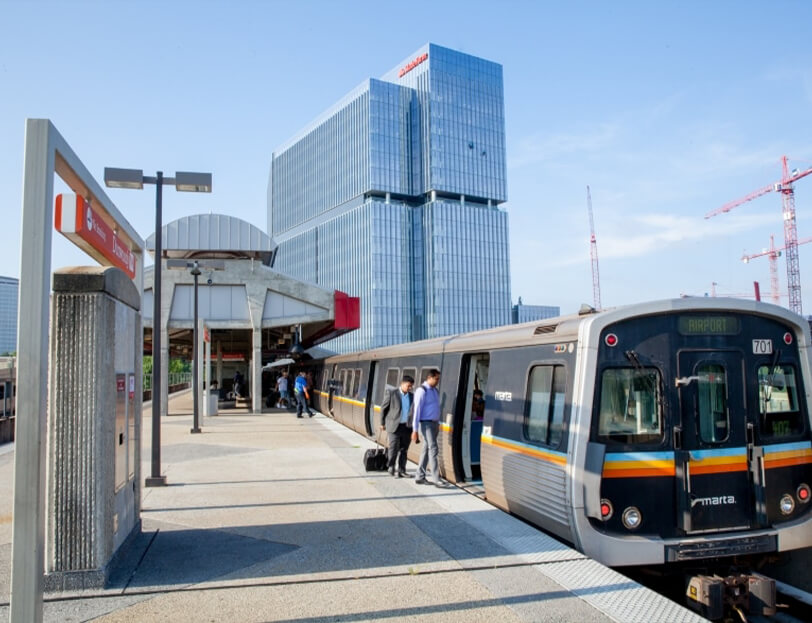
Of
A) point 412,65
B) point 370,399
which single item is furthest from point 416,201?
point 370,399

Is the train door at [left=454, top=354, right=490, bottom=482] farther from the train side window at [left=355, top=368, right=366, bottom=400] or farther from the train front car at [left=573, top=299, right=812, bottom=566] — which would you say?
the train side window at [left=355, top=368, right=366, bottom=400]

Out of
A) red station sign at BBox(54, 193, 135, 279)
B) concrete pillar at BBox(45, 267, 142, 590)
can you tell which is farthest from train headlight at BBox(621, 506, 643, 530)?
red station sign at BBox(54, 193, 135, 279)

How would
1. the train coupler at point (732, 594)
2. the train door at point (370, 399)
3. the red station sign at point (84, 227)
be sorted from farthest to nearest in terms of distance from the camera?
the train door at point (370, 399), the train coupler at point (732, 594), the red station sign at point (84, 227)

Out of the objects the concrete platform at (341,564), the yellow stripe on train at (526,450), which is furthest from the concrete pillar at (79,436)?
the yellow stripe on train at (526,450)

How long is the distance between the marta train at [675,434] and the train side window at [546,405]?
21 mm

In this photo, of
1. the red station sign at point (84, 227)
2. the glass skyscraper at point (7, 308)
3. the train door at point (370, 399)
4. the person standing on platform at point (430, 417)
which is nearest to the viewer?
the red station sign at point (84, 227)

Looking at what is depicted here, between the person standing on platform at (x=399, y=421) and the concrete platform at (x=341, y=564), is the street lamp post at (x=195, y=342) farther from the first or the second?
the person standing on platform at (x=399, y=421)

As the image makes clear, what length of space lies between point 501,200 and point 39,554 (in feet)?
455

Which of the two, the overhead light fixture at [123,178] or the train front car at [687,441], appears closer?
the train front car at [687,441]

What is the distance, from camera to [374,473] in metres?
10.5

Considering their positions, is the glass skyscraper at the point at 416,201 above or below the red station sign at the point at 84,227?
above

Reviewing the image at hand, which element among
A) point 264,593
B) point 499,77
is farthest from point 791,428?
point 499,77

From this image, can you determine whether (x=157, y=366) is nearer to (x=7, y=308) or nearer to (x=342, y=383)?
(x=342, y=383)

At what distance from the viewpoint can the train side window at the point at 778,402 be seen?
6.52 meters
